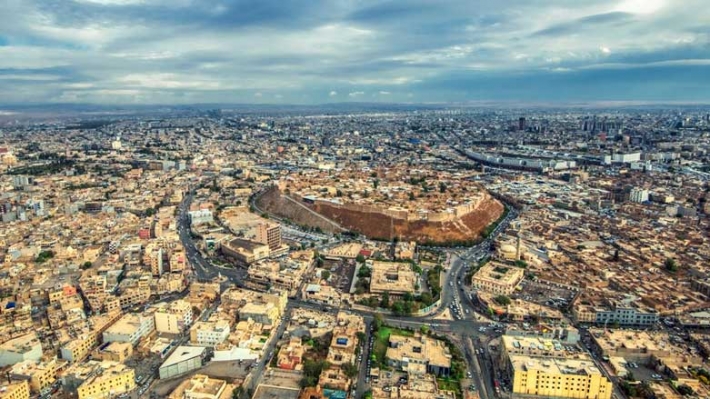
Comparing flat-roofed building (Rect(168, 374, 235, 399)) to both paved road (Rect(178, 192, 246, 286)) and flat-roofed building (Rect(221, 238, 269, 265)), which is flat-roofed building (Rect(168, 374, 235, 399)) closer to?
paved road (Rect(178, 192, 246, 286))

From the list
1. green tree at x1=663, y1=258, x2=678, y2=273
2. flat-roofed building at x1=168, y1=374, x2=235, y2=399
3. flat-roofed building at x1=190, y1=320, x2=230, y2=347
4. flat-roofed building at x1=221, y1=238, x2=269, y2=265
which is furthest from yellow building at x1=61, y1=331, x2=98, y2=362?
green tree at x1=663, y1=258, x2=678, y2=273

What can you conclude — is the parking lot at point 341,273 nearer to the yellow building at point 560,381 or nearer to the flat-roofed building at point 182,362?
the flat-roofed building at point 182,362

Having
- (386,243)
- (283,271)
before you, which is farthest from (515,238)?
(283,271)

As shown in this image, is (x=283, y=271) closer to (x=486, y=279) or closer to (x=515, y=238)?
(x=486, y=279)

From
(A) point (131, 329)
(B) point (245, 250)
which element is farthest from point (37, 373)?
(B) point (245, 250)

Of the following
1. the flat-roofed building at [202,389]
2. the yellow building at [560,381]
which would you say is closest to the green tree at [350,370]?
the flat-roofed building at [202,389]

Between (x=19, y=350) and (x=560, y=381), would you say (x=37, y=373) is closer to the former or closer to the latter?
(x=19, y=350)
